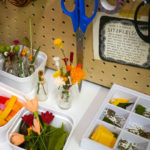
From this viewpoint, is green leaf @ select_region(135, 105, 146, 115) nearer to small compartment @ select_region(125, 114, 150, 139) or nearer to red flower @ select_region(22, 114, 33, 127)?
small compartment @ select_region(125, 114, 150, 139)

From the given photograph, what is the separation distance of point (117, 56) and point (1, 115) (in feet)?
1.40

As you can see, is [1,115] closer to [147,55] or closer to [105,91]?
[105,91]

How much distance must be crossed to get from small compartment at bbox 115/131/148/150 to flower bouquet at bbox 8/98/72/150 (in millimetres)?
164

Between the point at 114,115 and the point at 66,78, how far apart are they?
0.69ft

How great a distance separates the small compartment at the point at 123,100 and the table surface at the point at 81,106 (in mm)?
45

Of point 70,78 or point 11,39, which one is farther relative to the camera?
point 11,39

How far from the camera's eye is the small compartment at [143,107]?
2.29 feet

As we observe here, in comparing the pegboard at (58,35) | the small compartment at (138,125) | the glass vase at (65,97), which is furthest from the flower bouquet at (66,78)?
the small compartment at (138,125)

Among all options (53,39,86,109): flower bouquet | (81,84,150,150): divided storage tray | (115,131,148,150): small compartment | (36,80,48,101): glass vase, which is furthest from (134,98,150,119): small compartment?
(36,80,48,101): glass vase

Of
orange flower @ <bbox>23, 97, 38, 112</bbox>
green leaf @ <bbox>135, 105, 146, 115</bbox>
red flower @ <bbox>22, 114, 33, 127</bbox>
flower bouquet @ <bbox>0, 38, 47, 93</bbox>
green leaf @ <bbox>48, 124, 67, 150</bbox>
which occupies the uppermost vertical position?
flower bouquet @ <bbox>0, 38, 47, 93</bbox>

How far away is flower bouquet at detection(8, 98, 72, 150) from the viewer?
0.62 meters

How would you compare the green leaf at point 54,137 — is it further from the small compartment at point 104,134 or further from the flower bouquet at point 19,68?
the flower bouquet at point 19,68

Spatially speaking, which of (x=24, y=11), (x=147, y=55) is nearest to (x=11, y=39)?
(x=24, y=11)

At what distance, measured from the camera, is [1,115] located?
26.7 inches
